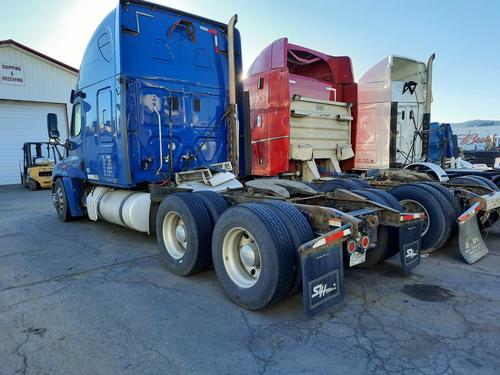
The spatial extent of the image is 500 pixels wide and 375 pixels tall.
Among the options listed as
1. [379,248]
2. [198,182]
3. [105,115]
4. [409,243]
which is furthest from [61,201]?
[409,243]

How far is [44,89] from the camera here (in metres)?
20.6

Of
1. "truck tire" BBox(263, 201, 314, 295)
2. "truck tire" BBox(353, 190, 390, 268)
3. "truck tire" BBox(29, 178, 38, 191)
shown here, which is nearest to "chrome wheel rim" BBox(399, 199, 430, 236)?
"truck tire" BBox(353, 190, 390, 268)

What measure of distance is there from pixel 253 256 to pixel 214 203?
1.10m

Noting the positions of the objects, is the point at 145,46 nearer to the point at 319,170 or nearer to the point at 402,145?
the point at 319,170

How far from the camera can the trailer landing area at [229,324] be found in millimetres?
2641

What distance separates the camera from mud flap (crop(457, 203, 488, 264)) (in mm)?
4590

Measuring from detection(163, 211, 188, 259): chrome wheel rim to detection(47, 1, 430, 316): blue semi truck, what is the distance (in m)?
0.01

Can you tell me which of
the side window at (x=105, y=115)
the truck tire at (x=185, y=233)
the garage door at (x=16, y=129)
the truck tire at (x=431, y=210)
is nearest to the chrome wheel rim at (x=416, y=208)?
the truck tire at (x=431, y=210)

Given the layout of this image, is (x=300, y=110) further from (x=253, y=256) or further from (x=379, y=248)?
(x=253, y=256)

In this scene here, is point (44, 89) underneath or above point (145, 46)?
above

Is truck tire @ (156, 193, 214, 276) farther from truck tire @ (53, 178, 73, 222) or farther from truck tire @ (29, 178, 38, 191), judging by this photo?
truck tire @ (29, 178, 38, 191)

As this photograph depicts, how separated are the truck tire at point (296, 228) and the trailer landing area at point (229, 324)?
1.24 feet

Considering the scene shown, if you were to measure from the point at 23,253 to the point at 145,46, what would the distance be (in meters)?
3.66

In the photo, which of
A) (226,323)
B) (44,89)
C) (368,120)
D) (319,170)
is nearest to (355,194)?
(226,323)
